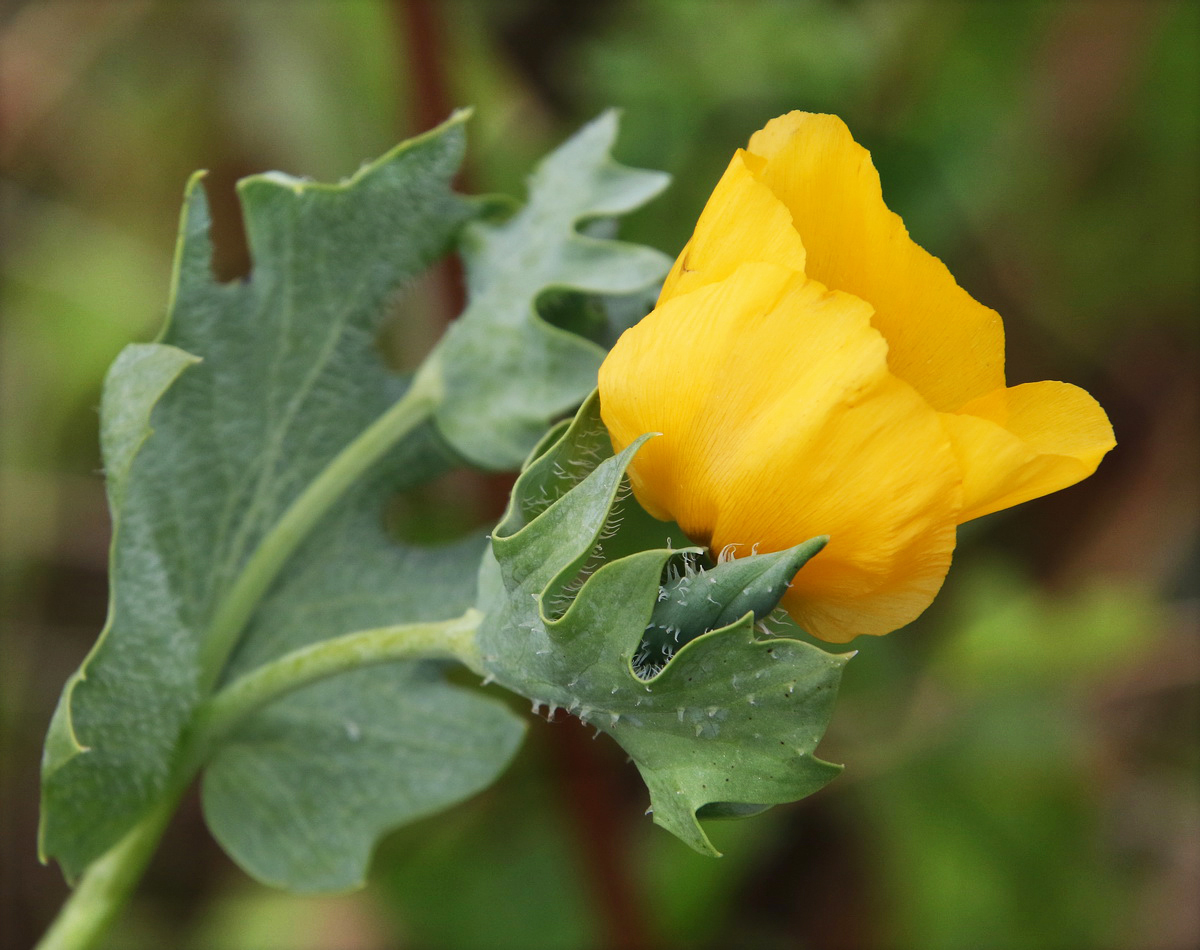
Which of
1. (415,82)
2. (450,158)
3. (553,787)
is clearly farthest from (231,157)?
(450,158)

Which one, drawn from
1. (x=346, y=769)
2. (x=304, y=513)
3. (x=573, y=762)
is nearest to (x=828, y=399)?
(x=304, y=513)

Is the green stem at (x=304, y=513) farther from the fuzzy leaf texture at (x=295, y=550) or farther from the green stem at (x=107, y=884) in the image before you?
the green stem at (x=107, y=884)

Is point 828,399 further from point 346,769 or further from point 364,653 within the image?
point 346,769

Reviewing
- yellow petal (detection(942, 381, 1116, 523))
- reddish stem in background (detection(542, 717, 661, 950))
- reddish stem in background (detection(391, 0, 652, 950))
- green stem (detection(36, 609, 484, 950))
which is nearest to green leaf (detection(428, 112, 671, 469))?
green stem (detection(36, 609, 484, 950))

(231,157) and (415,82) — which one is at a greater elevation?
(415,82)

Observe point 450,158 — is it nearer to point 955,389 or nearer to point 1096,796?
point 955,389

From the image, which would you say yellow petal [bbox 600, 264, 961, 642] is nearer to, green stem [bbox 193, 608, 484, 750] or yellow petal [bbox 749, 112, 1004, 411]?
yellow petal [bbox 749, 112, 1004, 411]
